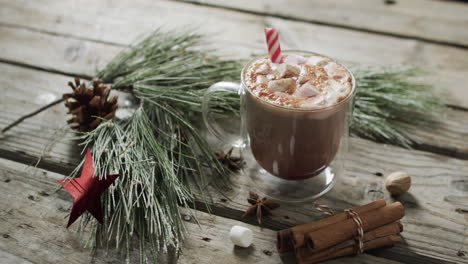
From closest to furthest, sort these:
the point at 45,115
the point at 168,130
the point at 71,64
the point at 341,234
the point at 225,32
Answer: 1. the point at 341,234
2. the point at 168,130
3. the point at 45,115
4. the point at 71,64
5. the point at 225,32

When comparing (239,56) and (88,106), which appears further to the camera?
(239,56)

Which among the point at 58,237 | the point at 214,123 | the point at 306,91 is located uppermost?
the point at 306,91

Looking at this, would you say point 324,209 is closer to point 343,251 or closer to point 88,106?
point 343,251

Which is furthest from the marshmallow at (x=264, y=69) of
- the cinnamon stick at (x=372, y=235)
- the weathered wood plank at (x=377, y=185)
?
the cinnamon stick at (x=372, y=235)

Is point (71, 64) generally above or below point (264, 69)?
below

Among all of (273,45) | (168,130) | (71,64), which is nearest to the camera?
(273,45)

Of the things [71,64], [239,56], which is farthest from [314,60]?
[71,64]

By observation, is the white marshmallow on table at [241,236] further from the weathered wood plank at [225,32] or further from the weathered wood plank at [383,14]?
the weathered wood plank at [383,14]
